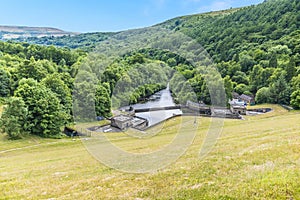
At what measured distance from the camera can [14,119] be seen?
29.8 metres

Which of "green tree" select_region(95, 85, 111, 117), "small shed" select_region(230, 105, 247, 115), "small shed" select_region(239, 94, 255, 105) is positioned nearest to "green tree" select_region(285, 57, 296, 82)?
"small shed" select_region(239, 94, 255, 105)

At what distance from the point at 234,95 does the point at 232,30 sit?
7340 cm

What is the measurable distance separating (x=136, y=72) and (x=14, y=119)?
53.7 feet

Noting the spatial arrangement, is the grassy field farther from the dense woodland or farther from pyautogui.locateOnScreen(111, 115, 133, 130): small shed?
pyautogui.locateOnScreen(111, 115, 133, 130): small shed

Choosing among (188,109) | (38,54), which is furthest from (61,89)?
(38,54)

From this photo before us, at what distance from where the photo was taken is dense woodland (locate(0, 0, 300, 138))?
96.2 ft

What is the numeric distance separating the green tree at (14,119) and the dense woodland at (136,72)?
9 cm

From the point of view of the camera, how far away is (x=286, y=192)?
23.4 ft

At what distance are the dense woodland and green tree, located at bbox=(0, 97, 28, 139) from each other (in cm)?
9

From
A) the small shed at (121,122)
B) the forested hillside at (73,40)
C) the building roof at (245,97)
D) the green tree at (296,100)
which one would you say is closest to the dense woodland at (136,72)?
the green tree at (296,100)

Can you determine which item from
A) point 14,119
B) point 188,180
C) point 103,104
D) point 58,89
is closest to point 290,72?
point 103,104

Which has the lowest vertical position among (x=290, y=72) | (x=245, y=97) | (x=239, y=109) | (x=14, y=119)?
(x=239, y=109)

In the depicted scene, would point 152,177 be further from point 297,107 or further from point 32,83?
point 297,107

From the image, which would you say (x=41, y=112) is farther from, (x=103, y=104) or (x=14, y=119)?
(x=103, y=104)
